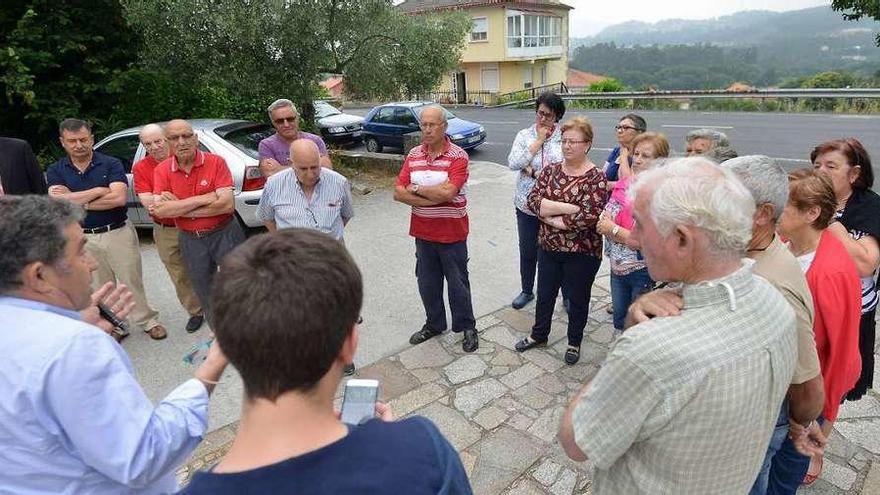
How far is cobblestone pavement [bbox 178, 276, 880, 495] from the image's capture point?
8.89ft

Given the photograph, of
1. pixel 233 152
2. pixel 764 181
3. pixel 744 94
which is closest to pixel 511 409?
pixel 764 181

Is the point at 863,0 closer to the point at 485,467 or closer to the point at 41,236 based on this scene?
the point at 485,467

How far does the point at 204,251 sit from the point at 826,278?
3.93 metres

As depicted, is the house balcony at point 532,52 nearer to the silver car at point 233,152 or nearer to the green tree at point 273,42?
the green tree at point 273,42

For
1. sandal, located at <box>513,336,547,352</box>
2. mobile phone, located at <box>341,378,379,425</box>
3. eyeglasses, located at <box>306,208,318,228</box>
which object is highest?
mobile phone, located at <box>341,378,379,425</box>

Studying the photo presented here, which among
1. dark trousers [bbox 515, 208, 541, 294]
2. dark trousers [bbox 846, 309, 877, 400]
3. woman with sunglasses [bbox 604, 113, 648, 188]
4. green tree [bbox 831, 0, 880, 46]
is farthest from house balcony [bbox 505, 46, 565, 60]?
dark trousers [bbox 846, 309, 877, 400]

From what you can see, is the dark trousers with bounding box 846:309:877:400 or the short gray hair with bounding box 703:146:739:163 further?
the short gray hair with bounding box 703:146:739:163

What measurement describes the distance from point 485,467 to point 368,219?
521 centimetres

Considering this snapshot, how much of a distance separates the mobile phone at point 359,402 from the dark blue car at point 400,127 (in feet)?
41.1

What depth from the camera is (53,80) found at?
808 centimetres

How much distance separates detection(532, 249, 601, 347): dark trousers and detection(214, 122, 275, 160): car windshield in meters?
3.72

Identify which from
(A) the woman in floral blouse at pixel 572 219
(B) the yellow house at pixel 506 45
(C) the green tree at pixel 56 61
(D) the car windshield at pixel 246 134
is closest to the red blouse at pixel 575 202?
(A) the woman in floral blouse at pixel 572 219

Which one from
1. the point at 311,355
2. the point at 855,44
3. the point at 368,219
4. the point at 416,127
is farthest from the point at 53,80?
the point at 855,44

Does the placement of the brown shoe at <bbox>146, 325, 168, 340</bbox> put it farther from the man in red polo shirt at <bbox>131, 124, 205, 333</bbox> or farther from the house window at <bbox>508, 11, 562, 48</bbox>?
the house window at <bbox>508, 11, 562, 48</bbox>
